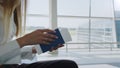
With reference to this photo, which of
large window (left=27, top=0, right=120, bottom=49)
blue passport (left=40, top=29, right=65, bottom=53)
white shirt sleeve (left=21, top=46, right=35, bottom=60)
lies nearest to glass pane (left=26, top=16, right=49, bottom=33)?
large window (left=27, top=0, right=120, bottom=49)

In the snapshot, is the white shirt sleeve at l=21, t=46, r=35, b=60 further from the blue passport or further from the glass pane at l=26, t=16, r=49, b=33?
the glass pane at l=26, t=16, r=49, b=33

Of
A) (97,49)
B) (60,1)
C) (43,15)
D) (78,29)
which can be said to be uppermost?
(60,1)

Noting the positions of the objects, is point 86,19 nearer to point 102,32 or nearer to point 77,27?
point 77,27

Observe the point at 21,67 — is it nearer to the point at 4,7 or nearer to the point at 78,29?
the point at 4,7

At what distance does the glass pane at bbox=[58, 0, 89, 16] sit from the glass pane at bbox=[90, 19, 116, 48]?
1.17ft

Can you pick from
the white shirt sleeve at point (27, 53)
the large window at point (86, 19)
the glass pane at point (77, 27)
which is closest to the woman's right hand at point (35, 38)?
the white shirt sleeve at point (27, 53)

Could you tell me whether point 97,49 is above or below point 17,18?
below

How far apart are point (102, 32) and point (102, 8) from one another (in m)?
0.65

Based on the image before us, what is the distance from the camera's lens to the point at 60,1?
5.22 metres

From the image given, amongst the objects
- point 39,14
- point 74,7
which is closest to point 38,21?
point 39,14

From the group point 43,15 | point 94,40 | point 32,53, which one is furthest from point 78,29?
point 32,53

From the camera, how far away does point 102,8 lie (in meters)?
5.71

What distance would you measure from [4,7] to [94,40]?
4.86m

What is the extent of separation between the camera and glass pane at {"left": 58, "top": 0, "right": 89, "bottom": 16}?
525cm
